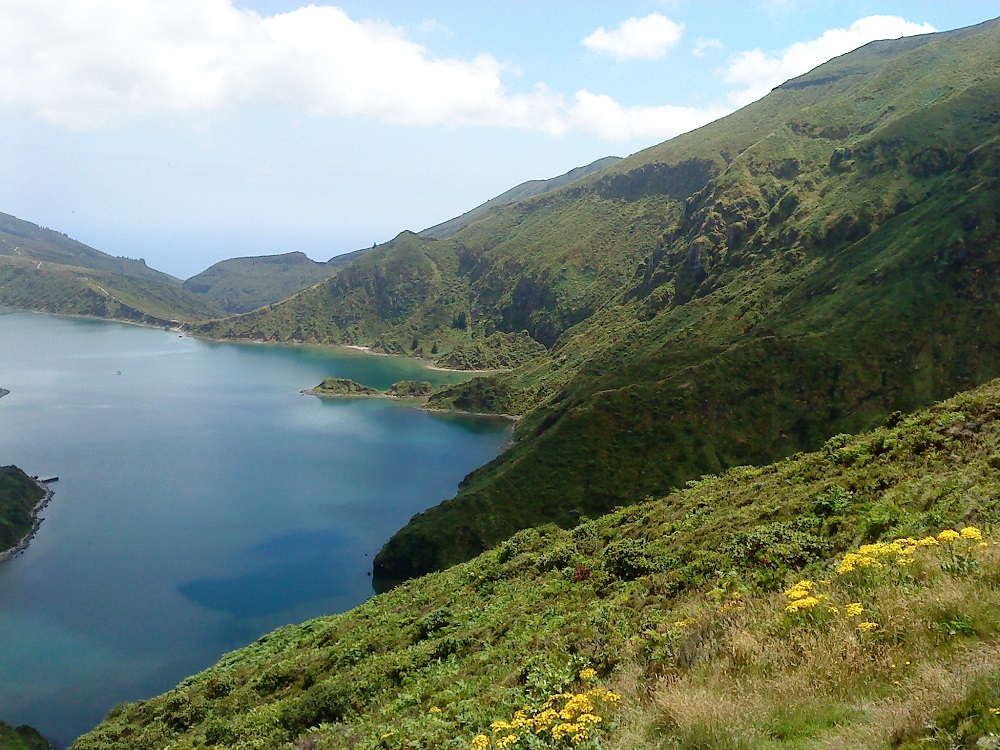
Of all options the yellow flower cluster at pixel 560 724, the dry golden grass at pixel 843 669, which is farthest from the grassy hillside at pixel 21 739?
the dry golden grass at pixel 843 669

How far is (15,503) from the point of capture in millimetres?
101500

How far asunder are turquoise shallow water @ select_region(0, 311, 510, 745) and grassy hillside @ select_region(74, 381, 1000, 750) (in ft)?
115

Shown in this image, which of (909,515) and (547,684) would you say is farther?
(909,515)

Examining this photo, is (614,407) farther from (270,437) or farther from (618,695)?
Answer: (270,437)

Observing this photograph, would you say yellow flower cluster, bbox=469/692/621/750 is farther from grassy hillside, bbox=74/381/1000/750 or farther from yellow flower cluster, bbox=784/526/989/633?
yellow flower cluster, bbox=784/526/989/633

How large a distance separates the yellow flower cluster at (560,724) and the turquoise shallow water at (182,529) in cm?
6034

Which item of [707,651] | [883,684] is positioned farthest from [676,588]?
[883,684]

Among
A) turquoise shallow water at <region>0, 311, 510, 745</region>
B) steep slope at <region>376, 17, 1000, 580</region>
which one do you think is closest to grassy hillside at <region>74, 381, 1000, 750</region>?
turquoise shallow water at <region>0, 311, 510, 745</region>

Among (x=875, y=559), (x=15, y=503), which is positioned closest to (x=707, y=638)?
(x=875, y=559)

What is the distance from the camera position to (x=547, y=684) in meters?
14.6

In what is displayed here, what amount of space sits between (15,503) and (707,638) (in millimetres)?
125405

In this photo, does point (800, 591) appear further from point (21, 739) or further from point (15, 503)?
point (15, 503)

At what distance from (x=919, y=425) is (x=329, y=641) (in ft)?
108

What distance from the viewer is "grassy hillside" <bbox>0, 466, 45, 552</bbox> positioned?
93.4m
